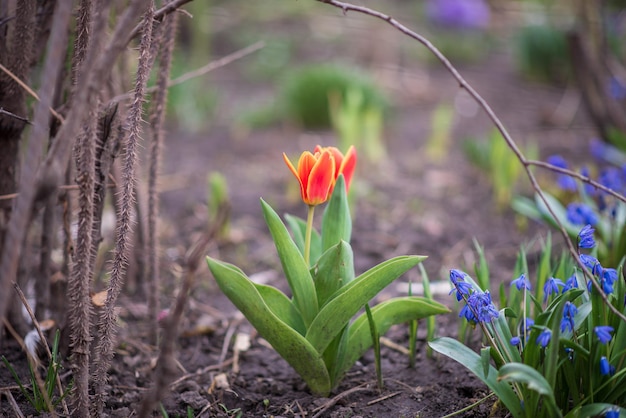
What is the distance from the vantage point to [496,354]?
1.39 meters

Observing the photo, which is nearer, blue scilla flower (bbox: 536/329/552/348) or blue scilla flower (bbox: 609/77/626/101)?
blue scilla flower (bbox: 536/329/552/348)

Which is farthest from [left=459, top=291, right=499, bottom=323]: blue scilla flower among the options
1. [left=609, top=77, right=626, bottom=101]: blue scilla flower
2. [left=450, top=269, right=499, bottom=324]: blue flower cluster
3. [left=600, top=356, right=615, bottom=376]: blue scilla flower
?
[left=609, top=77, right=626, bottom=101]: blue scilla flower

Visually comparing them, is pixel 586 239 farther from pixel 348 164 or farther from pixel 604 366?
pixel 348 164

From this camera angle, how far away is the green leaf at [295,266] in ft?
4.74

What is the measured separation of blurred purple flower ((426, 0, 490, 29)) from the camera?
306 inches

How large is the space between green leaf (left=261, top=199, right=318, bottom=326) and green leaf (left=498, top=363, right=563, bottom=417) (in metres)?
0.48

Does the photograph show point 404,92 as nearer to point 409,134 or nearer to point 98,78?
point 409,134

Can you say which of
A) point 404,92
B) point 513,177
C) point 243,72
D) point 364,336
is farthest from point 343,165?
point 243,72

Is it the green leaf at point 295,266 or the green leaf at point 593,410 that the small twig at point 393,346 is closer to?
the green leaf at point 295,266

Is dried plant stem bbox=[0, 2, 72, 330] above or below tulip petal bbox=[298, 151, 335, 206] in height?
above

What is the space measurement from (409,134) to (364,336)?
335cm

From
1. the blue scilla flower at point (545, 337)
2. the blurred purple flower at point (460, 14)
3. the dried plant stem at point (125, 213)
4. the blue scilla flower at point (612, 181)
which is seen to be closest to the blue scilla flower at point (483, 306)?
the blue scilla flower at point (545, 337)

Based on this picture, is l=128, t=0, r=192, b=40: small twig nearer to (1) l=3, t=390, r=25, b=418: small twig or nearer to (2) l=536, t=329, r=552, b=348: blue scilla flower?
(1) l=3, t=390, r=25, b=418: small twig

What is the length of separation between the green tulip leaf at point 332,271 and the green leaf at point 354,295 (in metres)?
0.04
